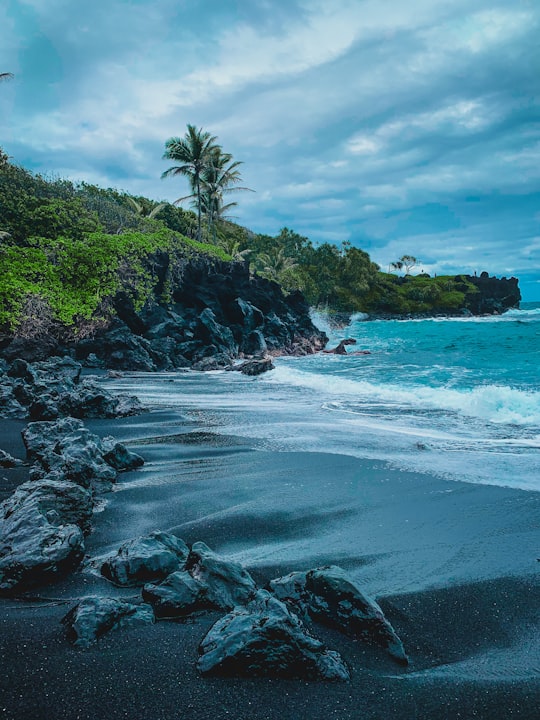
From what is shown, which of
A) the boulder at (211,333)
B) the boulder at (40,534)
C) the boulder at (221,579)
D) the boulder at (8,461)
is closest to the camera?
the boulder at (221,579)

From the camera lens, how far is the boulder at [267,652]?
217 centimetres

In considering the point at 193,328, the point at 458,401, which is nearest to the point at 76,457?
the point at 458,401

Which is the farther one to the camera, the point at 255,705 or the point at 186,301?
the point at 186,301

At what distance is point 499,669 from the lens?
2.36 m

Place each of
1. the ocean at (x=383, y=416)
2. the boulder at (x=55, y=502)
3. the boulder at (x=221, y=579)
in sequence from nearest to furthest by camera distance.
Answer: the boulder at (x=221, y=579)
the boulder at (x=55, y=502)
the ocean at (x=383, y=416)

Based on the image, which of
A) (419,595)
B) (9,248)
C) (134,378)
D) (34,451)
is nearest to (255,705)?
(419,595)

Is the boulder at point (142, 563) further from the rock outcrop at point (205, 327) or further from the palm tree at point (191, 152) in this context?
the palm tree at point (191, 152)

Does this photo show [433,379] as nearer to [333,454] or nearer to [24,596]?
[333,454]

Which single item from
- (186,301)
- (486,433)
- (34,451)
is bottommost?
(486,433)

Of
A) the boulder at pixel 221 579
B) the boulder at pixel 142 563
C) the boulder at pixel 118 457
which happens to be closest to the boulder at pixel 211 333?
the boulder at pixel 118 457

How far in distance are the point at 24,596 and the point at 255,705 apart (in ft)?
5.70

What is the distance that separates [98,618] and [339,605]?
1451 mm

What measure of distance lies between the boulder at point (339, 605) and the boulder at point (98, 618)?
2.98 ft

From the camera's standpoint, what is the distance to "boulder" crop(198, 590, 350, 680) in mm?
2174
